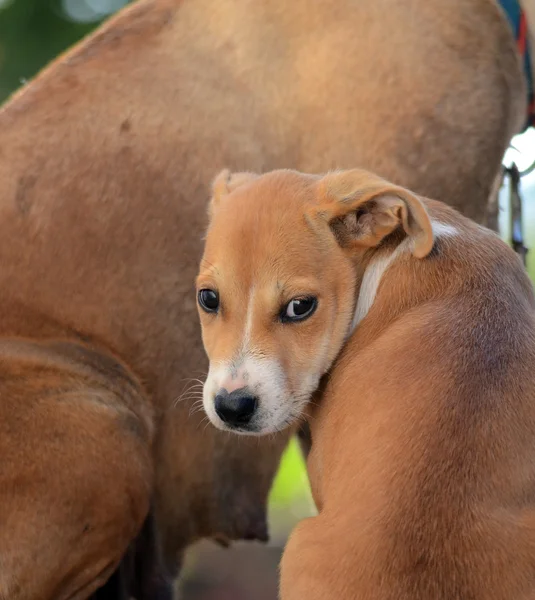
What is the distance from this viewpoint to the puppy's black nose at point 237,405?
2037 millimetres

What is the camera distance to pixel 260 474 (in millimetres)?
2920

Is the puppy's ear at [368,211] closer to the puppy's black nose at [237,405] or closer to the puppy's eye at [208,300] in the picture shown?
the puppy's eye at [208,300]

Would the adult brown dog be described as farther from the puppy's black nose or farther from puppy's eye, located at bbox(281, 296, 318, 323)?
puppy's eye, located at bbox(281, 296, 318, 323)

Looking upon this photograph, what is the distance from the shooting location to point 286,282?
83.5 inches

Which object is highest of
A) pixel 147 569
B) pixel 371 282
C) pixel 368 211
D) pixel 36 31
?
pixel 368 211

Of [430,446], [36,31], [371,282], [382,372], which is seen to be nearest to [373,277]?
[371,282]

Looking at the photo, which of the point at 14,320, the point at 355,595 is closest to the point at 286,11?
the point at 14,320

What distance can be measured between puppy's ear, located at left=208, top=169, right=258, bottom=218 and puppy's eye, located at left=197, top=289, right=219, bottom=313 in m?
0.29

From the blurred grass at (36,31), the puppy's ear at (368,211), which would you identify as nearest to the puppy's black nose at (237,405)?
the puppy's ear at (368,211)

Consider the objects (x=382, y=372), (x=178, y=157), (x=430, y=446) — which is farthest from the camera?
(x=178, y=157)

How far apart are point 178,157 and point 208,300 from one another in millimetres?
694

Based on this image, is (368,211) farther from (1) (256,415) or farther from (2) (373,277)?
(1) (256,415)

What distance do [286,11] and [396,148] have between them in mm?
552

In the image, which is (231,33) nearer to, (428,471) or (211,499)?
(211,499)
